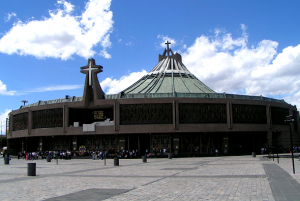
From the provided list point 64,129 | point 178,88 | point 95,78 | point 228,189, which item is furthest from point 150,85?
point 228,189

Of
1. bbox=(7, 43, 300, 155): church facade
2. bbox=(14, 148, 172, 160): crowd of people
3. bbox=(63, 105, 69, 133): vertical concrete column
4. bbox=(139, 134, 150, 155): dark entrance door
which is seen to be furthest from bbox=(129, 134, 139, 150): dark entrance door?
bbox=(63, 105, 69, 133): vertical concrete column

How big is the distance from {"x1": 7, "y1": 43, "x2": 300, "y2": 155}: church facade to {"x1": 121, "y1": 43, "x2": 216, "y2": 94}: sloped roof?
1.10m

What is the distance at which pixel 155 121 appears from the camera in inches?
1971

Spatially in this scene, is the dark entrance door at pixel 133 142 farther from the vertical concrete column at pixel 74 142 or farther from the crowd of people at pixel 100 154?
the vertical concrete column at pixel 74 142

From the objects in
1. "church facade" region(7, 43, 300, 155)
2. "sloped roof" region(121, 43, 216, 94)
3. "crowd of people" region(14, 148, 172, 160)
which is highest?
"sloped roof" region(121, 43, 216, 94)

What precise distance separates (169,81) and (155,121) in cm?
1788

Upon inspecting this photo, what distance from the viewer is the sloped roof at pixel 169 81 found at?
62250 mm

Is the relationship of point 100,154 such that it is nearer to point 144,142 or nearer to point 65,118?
point 144,142

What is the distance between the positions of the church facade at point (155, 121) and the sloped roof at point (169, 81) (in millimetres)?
1097

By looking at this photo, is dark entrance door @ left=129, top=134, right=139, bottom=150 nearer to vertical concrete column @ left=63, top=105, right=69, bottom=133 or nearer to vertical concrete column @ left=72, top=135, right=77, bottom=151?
vertical concrete column @ left=72, top=135, right=77, bottom=151

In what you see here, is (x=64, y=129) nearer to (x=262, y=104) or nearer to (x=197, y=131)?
(x=197, y=131)

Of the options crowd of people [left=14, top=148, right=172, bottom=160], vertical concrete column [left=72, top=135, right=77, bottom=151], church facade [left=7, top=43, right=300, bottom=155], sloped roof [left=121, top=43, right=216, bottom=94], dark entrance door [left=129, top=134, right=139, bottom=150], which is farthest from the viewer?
sloped roof [left=121, top=43, right=216, bottom=94]

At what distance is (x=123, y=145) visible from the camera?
2051 inches

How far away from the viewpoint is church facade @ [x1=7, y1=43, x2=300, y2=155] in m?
50.4
